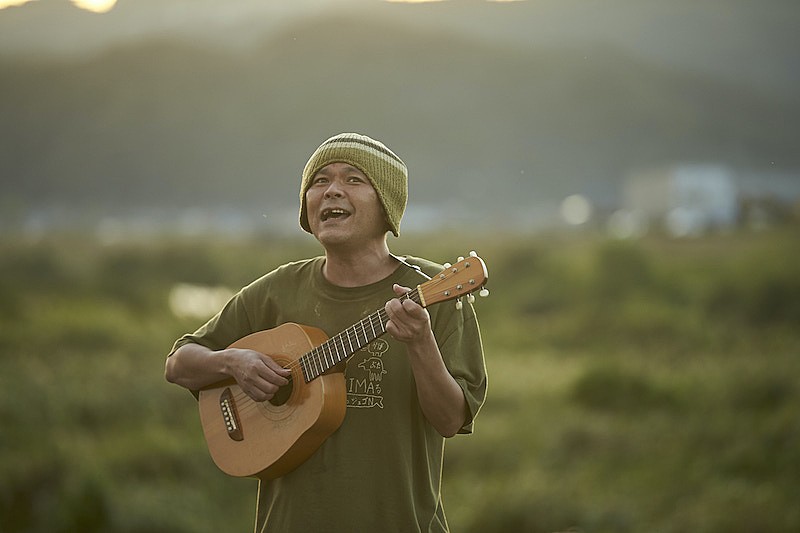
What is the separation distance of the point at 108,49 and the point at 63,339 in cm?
1195

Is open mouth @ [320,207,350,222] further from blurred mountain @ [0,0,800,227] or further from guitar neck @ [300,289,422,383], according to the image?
blurred mountain @ [0,0,800,227]

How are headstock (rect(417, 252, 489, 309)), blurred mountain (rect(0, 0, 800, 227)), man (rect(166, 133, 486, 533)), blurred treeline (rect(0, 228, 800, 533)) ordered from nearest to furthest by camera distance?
headstock (rect(417, 252, 489, 309)), man (rect(166, 133, 486, 533)), blurred treeline (rect(0, 228, 800, 533)), blurred mountain (rect(0, 0, 800, 227))

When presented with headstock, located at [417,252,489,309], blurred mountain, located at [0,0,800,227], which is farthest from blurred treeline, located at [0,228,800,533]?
headstock, located at [417,252,489,309]

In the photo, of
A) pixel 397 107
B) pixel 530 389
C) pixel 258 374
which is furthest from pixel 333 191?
pixel 397 107

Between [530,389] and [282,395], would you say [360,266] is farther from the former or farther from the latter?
[530,389]

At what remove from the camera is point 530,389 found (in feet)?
55.6

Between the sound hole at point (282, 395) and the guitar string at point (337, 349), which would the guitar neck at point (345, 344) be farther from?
the sound hole at point (282, 395)

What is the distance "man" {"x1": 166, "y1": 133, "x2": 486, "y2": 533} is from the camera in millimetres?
2316

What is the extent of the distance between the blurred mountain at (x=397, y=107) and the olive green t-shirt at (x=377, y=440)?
2308cm

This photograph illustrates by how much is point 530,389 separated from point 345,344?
1492 cm

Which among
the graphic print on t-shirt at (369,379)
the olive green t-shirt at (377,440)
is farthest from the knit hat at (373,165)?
the graphic print on t-shirt at (369,379)

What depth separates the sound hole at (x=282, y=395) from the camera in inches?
98.3

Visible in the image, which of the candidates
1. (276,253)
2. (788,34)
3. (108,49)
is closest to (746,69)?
(788,34)

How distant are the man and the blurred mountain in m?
23.0
